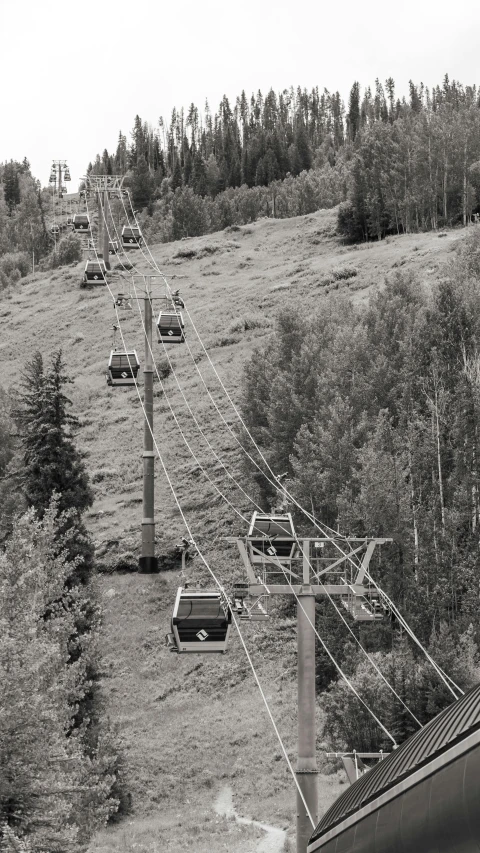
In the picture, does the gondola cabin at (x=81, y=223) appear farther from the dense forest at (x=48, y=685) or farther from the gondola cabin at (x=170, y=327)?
the dense forest at (x=48, y=685)

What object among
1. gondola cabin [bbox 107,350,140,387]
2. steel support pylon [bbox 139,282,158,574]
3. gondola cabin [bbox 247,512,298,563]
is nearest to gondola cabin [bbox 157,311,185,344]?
steel support pylon [bbox 139,282,158,574]

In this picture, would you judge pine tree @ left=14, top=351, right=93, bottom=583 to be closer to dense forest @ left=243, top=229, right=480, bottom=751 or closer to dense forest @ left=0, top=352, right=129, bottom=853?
dense forest @ left=0, top=352, right=129, bottom=853

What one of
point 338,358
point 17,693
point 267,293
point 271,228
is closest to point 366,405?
point 338,358

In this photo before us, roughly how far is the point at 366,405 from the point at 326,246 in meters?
64.4

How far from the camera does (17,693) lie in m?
21.6

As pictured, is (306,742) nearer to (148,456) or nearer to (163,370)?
(148,456)

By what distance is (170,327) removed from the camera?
152 ft

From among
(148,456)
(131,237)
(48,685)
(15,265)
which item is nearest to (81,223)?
(131,237)

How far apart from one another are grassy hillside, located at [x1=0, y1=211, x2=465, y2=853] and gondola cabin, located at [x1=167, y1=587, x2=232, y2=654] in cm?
625

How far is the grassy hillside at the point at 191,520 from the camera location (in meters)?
34.3

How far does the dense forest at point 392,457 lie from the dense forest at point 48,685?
24.8 feet

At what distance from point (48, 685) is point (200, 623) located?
412 centimetres

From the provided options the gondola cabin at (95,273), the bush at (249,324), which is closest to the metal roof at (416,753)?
the gondola cabin at (95,273)

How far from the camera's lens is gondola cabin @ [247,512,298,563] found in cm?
2401
